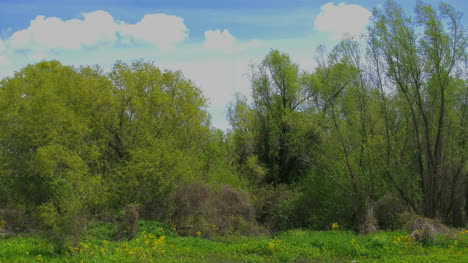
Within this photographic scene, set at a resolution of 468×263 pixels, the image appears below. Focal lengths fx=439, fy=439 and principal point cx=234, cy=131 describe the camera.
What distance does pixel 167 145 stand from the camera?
2122 centimetres

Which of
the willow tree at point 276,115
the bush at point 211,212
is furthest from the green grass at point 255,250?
the willow tree at point 276,115

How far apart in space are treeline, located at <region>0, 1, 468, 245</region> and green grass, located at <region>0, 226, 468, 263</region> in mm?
3469

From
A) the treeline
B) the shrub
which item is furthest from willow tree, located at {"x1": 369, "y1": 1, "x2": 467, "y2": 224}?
the shrub

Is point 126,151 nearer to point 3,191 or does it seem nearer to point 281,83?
point 3,191

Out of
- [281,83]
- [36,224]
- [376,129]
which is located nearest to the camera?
[36,224]

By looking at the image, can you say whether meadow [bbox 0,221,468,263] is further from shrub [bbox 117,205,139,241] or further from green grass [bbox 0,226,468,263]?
shrub [bbox 117,205,139,241]

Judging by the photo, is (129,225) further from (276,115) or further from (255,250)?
(276,115)

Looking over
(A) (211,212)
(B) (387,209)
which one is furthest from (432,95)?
(A) (211,212)

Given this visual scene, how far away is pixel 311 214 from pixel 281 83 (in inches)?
384

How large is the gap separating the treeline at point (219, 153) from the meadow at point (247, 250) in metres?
3.29

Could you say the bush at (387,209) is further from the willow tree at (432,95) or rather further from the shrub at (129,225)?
the shrub at (129,225)

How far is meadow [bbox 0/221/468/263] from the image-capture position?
1341 centimetres

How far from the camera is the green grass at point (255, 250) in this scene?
13.4m

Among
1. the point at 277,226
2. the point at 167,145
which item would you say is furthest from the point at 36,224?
the point at 277,226
